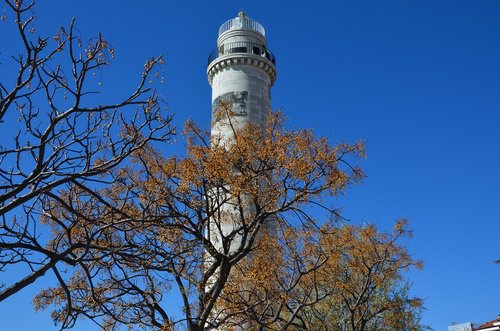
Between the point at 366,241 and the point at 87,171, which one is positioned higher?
the point at 366,241

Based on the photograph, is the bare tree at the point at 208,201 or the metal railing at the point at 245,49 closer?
the bare tree at the point at 208,201

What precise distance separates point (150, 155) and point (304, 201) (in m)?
5.06

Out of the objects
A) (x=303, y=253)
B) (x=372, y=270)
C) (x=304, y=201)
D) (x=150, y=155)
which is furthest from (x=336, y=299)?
(x=150, y=155)

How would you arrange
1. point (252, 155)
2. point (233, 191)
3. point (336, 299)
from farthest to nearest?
1. point (336, 299)
2. point (252, 155)
3. point (233, 191)

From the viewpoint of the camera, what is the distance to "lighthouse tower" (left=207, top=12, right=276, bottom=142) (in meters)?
31.3

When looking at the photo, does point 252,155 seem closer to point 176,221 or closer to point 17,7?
point 176,221

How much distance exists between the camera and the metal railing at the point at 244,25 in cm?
3488

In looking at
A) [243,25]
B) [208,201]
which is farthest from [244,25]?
[208,201]

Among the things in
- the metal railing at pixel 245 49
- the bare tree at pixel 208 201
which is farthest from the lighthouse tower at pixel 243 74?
the bare tree at pixel 208 201

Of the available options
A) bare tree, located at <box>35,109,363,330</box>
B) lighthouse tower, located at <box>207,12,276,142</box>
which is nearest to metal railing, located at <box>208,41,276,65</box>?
lighthouse tower, located at <box>207,12,276,142</box>

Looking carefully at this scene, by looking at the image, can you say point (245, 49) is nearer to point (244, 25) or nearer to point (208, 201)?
point (244, 25)

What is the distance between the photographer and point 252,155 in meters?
15.4

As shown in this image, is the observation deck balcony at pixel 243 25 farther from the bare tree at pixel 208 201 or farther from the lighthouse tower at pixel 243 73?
the bare tree at pixel 208 201

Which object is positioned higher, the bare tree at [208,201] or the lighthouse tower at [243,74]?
the lighthouse tower at [243,74]
